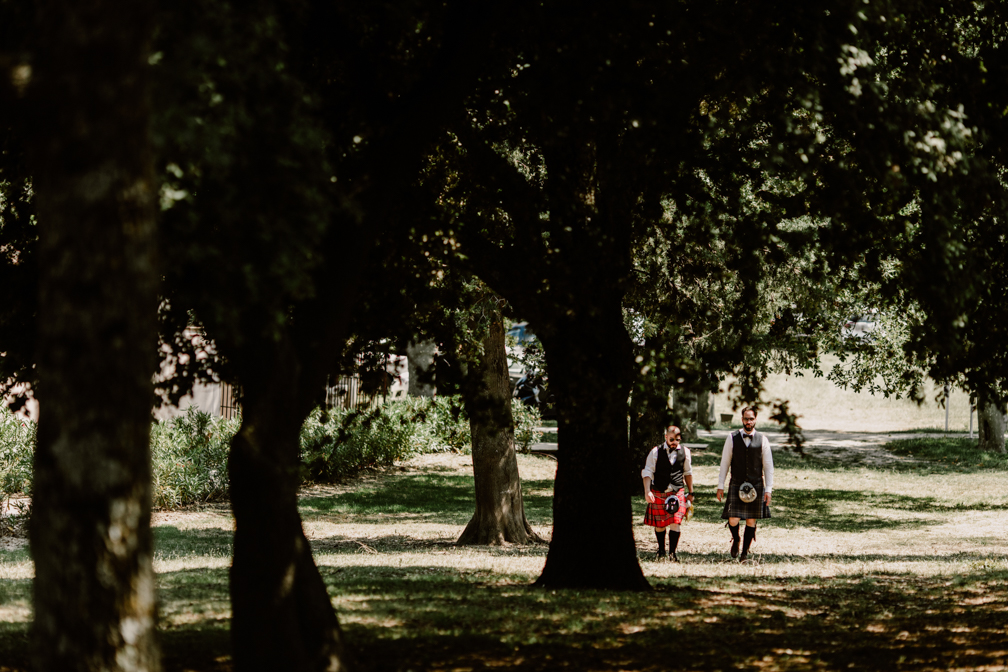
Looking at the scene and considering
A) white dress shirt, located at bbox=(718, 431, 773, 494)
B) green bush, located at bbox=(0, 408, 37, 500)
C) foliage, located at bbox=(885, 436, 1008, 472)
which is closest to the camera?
white dress shirt, located at bbox=(718, 431, 773, 494)

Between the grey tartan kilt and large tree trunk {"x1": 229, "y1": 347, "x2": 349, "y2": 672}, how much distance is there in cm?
857

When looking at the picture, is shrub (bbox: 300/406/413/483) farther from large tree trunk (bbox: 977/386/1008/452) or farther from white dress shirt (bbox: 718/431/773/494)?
large tree trunk (bbox: 977/386/1008/452)

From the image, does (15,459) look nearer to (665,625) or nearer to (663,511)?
(663,511)

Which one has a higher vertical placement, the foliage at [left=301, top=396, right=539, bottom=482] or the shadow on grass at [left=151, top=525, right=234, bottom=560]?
the foliage at [left=301, top=396, right=539, bottom=482]

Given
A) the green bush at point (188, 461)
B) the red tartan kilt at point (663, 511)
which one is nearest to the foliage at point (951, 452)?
the red tartan kilt at point (663, 511)

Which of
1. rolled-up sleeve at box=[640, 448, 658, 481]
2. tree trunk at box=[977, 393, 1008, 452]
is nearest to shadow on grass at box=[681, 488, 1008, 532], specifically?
rolled-up sleeve at box=[640, 448, 658, 481]

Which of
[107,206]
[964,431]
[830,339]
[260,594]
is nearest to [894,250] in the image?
[260,594]

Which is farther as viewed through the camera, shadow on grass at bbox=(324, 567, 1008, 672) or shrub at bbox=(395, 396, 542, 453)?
shrub at bbox=(395, 396, 542, 453)

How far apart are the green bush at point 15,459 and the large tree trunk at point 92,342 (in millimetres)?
12564

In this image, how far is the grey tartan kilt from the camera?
1336 cm

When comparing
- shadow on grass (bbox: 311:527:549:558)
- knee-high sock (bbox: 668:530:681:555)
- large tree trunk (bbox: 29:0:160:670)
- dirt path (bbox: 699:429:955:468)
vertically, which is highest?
large tree trunk (bbox: 29:0:160:670)

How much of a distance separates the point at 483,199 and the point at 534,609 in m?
3.55

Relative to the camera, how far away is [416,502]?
21062 millimetres

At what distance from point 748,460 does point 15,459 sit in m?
10.3
